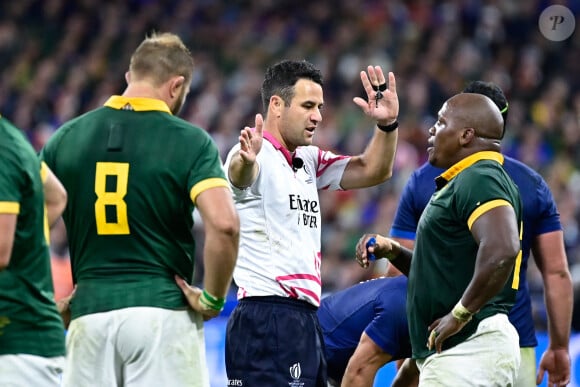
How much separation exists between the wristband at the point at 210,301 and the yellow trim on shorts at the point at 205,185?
→ 42cm

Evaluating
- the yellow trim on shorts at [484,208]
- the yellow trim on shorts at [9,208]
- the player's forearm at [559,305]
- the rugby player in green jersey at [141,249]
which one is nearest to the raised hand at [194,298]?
the rugby player in green jersey at [141,249]

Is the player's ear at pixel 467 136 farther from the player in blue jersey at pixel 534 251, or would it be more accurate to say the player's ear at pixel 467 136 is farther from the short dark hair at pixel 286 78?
the short dark hair at pixel 286 78

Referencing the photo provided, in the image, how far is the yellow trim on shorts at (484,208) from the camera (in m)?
5.02

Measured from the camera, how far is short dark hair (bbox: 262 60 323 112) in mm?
6320

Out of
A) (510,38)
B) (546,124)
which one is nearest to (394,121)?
(546,124)

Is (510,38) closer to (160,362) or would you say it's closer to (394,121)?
(394,121)

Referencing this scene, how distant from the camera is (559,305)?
634cm

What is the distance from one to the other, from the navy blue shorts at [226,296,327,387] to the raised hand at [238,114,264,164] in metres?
0.88

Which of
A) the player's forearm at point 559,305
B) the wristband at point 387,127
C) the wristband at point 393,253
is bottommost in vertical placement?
the player's forearm at point 559,305

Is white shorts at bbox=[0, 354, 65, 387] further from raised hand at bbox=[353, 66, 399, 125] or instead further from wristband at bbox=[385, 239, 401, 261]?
raised hand at bbox=[353, 66, 399, 125]

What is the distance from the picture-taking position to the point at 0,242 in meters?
4.19

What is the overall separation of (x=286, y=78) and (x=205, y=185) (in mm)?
1715

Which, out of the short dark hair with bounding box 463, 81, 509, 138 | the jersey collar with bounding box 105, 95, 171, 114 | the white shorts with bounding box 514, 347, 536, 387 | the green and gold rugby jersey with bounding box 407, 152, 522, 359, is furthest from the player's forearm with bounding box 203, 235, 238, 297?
the short dark hair with bounding box 463, 81, 509, 138

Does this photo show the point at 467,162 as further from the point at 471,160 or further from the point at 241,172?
the point at 241,172
